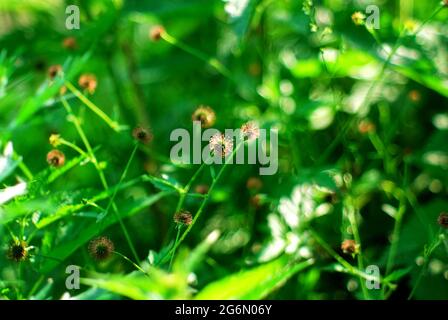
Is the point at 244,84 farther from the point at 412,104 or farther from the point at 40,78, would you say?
the point at 40,78

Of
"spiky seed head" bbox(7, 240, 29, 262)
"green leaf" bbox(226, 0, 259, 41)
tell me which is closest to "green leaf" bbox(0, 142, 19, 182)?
"spiky seed head" bbox(7, 240, 29, 262)

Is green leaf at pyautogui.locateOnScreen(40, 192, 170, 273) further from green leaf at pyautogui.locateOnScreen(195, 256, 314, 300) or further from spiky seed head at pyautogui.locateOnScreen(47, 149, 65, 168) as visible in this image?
green leaf at pyautogui.locateOnScreen(195, 256, 314, 300)

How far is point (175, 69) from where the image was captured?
161 centimetres

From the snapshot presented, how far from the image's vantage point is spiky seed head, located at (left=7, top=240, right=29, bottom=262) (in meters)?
0.86

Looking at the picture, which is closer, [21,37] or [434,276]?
[434,276]

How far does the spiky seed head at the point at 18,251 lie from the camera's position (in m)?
0.86

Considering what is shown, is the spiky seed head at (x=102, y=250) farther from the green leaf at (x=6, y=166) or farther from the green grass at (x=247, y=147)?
the green leaf at (x=6, y=166)

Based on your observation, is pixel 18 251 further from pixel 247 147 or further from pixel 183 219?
pixel 247 147

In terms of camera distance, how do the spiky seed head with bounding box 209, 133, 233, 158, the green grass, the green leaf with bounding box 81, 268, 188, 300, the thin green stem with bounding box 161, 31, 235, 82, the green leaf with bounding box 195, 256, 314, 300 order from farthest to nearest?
the thin green stem with bounding box 161, 31, 235, 82 → the green grass → the spiky seed head with bounding box 209, 133, 233, 158 → the green leaf with bounding box 195, 256, 314, 300 → the green leaf with bounding box 81, 268, 188, 300

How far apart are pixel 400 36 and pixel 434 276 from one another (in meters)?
0.47

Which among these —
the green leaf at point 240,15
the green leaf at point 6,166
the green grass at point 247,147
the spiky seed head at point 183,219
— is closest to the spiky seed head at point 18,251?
the green grass at point 247,147
